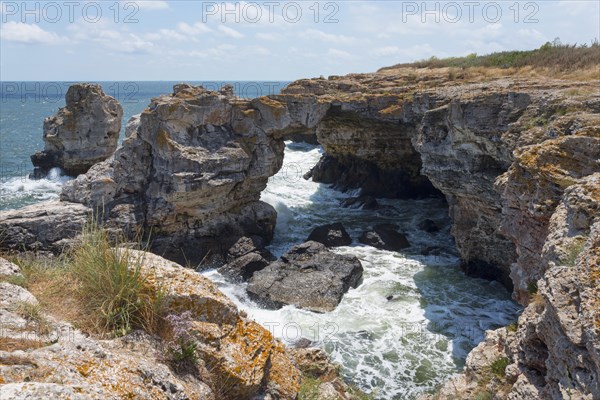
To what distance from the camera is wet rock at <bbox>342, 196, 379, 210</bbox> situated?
29.1m

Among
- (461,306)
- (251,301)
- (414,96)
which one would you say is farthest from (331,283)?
(414,96)

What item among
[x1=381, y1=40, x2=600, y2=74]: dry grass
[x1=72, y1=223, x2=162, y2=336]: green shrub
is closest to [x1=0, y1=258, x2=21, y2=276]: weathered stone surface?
[x1=72, y1=223, x2=162, y2=336]: green shrub

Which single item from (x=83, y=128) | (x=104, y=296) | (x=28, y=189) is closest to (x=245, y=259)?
(x=104, y=296)

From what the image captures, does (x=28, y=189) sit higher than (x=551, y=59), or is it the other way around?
(x=551, y=59)

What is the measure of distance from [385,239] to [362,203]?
6590mm

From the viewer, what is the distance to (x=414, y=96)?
22406mm

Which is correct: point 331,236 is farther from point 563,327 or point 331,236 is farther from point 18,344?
point 18,344

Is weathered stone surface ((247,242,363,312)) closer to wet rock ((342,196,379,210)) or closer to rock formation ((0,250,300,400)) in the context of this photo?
wet rock ((342,196,379,210))

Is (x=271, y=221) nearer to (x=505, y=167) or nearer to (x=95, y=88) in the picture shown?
(x=505, y=167)

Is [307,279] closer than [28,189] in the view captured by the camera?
Yes

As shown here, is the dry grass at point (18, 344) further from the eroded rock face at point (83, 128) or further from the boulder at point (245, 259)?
the eroded rock face at point (83, 128)

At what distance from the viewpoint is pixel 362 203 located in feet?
96.8

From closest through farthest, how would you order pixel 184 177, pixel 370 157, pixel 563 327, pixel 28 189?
pixel 563 327
pixel 184 177
pixel 370 157
pixel 28 189

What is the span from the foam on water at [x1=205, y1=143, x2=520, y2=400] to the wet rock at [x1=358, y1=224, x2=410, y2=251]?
42cm
